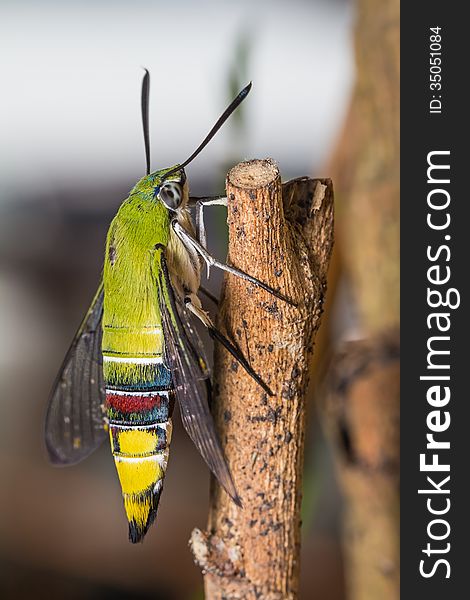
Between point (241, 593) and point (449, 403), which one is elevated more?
point (449, 403)

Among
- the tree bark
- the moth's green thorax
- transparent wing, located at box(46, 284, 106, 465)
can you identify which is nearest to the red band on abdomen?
the moth's green thorax

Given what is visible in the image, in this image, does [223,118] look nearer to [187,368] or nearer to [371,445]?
[187,368]

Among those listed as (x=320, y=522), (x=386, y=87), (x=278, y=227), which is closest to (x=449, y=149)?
(x=386, y=87)

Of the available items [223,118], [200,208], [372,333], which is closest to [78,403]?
[200,208]

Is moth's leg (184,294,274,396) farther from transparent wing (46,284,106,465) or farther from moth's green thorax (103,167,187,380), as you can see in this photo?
transparent wing (46,284,106,465)

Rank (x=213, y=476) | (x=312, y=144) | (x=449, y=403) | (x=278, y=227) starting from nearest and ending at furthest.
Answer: (x=278, y=227) → (x=213, y=476) → (x=449, y=403) → (x=312, y=144)

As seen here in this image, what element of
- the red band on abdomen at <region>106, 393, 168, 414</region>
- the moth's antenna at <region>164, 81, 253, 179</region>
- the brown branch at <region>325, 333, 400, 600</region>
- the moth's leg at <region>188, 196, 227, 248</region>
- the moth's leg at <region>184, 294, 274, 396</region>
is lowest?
the brown branch at <region>325, 333, 400, 600</region>

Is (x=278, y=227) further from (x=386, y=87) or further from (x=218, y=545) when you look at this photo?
(x=386, y=87)

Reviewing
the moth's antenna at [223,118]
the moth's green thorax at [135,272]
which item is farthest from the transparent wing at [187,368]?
the moth's antenna at [223,118]
